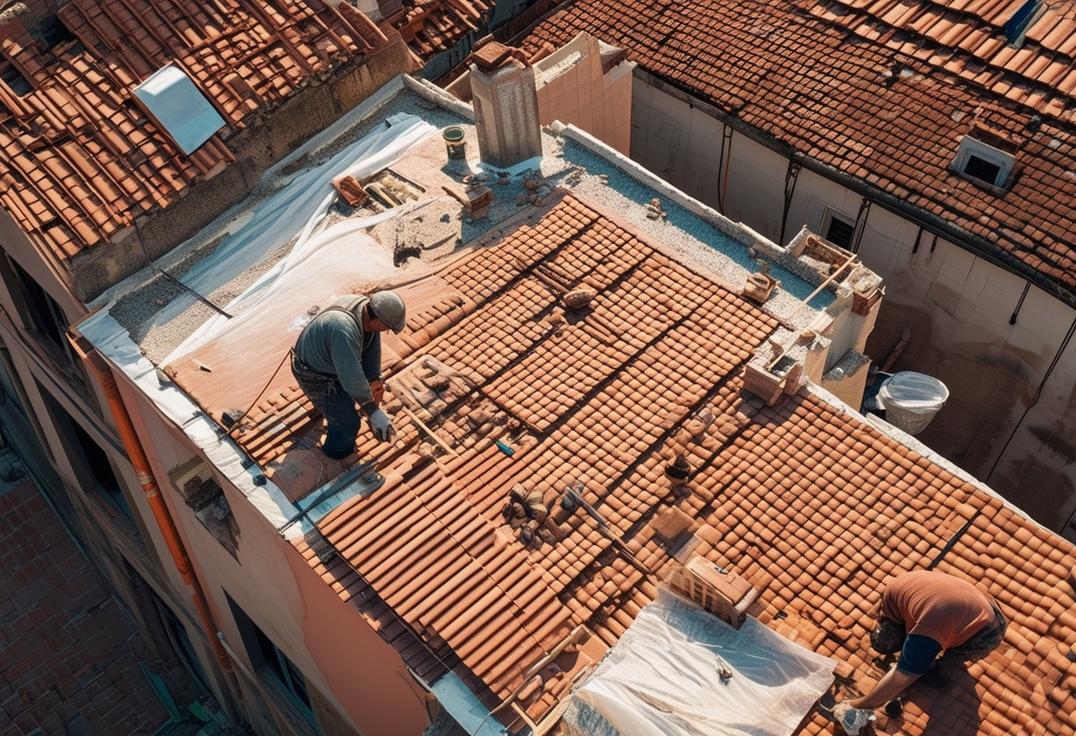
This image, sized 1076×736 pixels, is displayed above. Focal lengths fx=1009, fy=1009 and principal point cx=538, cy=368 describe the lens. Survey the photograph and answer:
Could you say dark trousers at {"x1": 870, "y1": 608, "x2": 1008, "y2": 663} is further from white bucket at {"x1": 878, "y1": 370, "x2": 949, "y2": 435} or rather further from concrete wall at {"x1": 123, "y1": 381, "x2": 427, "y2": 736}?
white bucket at {"x1": 878, "y1": 370, "x2": 949, "y2": 435}

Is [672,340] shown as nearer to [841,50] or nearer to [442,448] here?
[442,448]

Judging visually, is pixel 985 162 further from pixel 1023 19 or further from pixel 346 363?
pixel 346 363

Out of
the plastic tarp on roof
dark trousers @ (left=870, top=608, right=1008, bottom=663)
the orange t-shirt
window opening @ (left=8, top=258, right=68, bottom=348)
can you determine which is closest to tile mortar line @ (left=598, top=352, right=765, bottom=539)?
the plastic tarp on roof

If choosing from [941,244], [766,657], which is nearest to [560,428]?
[766,657]

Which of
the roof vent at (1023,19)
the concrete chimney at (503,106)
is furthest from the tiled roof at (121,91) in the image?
the roof vent at (1023,19)

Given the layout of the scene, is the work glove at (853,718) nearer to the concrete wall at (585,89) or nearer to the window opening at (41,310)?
the concrete wall at (585,89)
